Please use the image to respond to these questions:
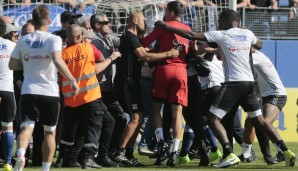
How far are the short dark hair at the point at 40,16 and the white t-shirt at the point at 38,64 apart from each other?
126mm

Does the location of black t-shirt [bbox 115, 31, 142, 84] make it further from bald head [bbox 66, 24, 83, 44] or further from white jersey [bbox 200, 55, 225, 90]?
white jersey [bbox 200, 55, 225, 90]

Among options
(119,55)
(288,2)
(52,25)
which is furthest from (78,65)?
(288,2)

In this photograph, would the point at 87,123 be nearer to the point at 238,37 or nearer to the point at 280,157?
the point at 238,37

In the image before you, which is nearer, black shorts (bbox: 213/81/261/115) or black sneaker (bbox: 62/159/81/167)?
black sneaker (bbox: 62/159/81/167)

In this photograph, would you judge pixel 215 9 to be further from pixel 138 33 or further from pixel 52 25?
pixel 138 33

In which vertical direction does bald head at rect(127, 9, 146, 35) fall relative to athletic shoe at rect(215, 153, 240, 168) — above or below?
above

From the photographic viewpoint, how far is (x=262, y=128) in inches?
569

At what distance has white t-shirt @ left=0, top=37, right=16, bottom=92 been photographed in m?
13.8

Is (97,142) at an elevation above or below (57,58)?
below

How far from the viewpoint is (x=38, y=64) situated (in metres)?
12.1

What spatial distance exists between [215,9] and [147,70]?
16.4 ft

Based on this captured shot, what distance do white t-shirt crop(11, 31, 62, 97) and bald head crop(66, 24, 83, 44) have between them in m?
1.43

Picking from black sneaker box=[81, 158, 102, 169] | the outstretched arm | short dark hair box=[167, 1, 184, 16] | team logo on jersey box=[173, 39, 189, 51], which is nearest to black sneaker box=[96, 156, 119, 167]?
black sneaker box=[81, 158, 102, 169]

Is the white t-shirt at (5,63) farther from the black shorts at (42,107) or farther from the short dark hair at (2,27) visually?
the black shorts at (42,107)
